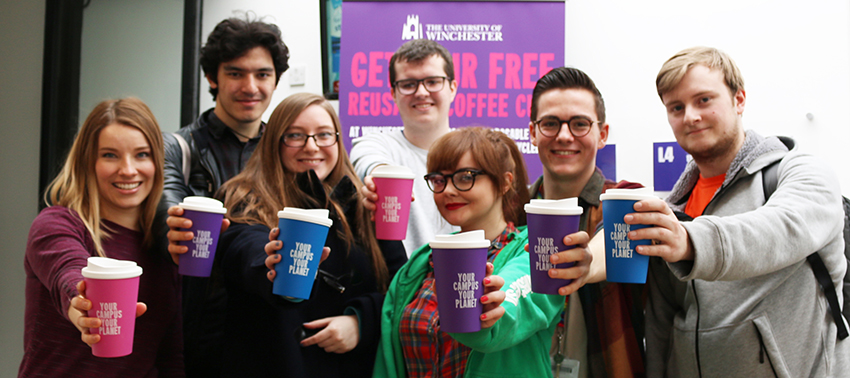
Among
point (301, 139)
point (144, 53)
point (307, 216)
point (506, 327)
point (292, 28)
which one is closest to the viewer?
point (506, 327)

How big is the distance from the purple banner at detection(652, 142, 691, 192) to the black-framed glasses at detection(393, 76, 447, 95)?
202 centimetres

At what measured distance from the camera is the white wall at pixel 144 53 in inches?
162

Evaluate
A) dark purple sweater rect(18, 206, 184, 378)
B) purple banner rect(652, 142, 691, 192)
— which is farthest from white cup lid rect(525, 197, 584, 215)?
purple banner rect(652, 142, 691, 192)

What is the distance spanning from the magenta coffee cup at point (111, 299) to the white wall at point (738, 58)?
3.40m

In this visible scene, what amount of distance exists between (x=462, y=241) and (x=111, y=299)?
0.96 metres

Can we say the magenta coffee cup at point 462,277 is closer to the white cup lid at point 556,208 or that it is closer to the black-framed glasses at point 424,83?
the white cup lid at point 556,208

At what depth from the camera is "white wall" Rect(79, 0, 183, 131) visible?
4125 mm

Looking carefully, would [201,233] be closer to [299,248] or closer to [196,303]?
[299,248]

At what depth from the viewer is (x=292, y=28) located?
14.7 ft

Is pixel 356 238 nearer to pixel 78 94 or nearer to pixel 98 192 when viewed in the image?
pixel 98 192

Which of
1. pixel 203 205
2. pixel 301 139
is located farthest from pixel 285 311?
pixel 301 139

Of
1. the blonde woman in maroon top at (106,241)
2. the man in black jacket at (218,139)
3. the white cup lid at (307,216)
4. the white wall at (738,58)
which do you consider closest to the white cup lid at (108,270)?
the blonde woman in maroon top at (106,241)

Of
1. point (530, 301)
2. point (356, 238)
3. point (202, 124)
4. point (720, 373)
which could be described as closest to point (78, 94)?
point (202, 124)

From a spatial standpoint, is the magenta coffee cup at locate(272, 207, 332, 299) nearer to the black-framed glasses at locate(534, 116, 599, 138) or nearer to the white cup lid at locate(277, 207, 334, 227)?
the white cup lid at locate(277, 207, 334, 227)
